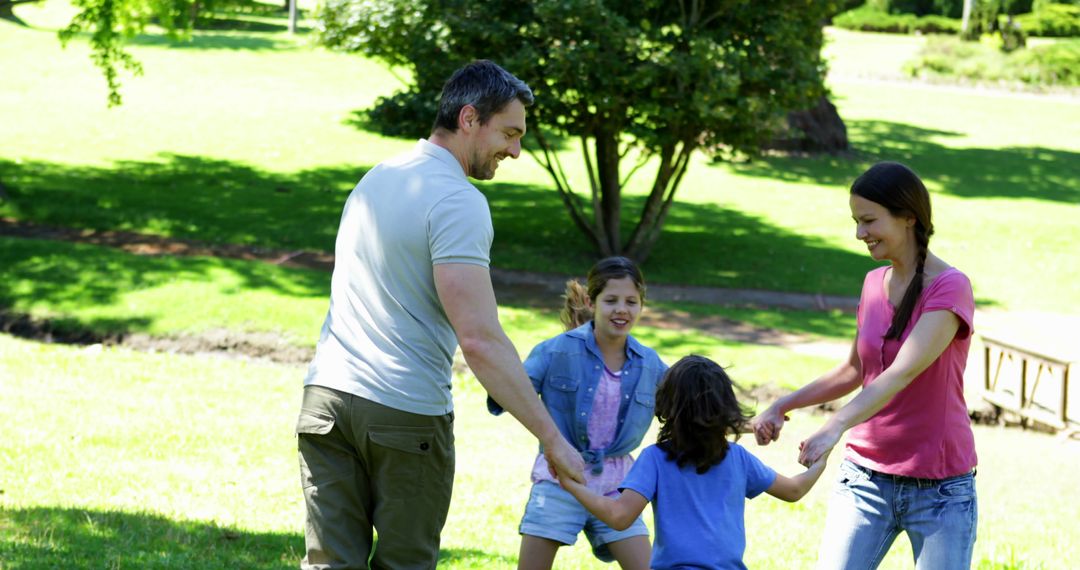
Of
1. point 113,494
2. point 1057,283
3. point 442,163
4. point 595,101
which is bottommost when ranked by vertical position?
point 1057,283

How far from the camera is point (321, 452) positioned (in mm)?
3834

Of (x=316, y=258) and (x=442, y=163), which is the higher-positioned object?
(x=442, y=163)

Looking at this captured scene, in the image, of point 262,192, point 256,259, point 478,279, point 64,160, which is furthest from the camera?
point 64,160

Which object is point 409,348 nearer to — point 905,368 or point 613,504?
point 613,504

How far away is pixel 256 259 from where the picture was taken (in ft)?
54.7

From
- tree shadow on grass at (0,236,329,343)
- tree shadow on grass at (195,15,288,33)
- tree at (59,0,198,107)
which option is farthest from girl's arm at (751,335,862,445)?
tree shadow on grass at (195,15,288,33)

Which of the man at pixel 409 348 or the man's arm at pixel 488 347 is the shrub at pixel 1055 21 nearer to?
the man at pixel 409 348

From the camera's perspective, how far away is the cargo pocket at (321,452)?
3.78 meters

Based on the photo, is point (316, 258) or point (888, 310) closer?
point (888, 310)

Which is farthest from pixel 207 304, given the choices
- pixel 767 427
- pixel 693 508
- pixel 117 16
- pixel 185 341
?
pixel 693 508

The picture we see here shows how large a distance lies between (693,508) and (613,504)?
277mm

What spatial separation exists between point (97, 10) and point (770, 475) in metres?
15.8

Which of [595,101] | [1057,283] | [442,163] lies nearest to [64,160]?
[595,101]

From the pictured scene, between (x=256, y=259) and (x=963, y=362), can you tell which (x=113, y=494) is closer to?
(x=963, y=362)
